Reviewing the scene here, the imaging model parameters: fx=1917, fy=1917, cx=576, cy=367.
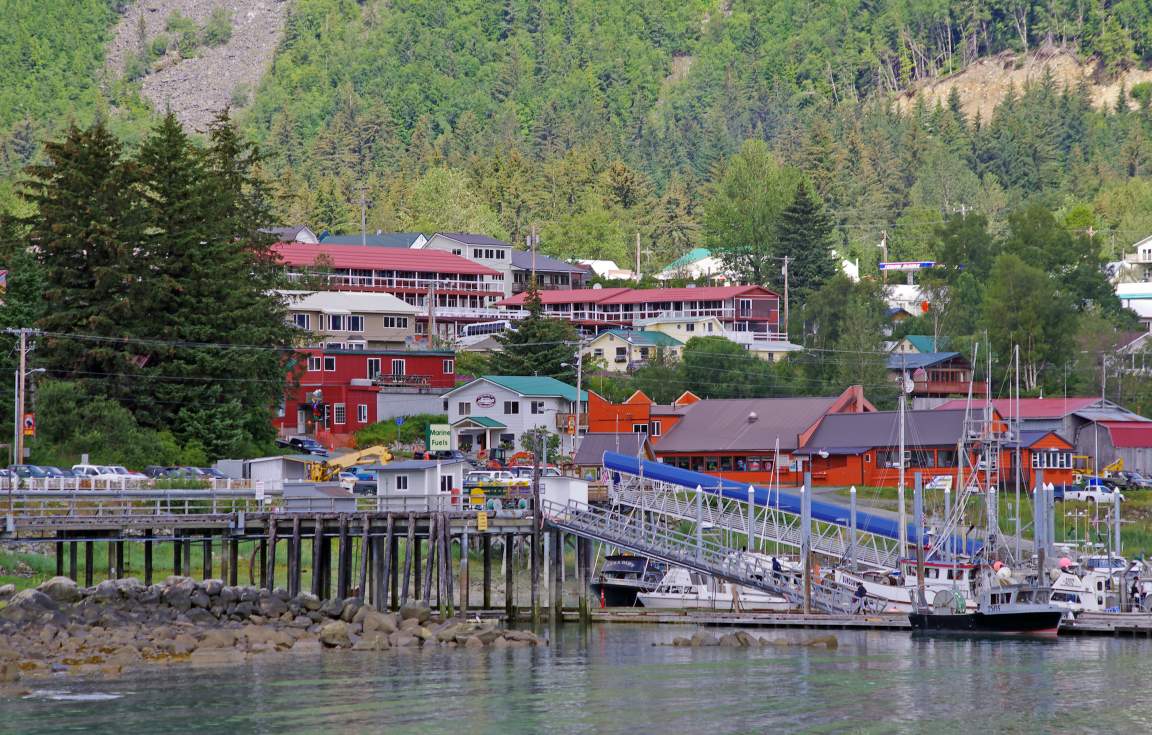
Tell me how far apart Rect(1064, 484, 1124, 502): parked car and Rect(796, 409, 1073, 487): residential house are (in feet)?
9.61

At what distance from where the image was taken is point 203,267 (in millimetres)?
92250

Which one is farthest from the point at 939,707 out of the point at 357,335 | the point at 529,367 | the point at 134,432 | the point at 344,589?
the point at 357,335

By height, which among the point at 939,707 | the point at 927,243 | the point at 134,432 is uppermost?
the point at 927,243

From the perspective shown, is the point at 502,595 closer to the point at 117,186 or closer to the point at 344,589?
the point at 344,589

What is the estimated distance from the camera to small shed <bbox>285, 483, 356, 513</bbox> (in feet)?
209

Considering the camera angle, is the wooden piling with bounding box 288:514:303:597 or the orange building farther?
the orange building

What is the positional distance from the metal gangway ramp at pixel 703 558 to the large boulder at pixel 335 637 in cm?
969

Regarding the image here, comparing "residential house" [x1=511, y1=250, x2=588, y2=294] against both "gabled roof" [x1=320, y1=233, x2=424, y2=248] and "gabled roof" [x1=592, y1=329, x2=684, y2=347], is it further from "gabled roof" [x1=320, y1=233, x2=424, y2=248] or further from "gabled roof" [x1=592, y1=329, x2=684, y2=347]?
"gabled roof" [x1=592, y1=329, x2=684, y2=347]

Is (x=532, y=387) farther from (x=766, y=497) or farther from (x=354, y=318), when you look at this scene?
(x=766, y=497)

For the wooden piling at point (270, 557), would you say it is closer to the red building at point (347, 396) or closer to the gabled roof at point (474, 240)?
the red building at point (347, 396)

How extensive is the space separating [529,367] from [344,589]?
182 ft

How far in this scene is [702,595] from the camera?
6981 centimetres

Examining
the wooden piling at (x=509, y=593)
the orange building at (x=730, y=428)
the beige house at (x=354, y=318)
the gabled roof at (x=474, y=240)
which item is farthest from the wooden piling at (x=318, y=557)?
the gabled roof at (x=474, y=240)

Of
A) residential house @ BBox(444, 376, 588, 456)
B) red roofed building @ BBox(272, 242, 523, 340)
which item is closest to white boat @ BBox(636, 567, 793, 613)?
residential house @ BBox(444, 376, 588, 456)
